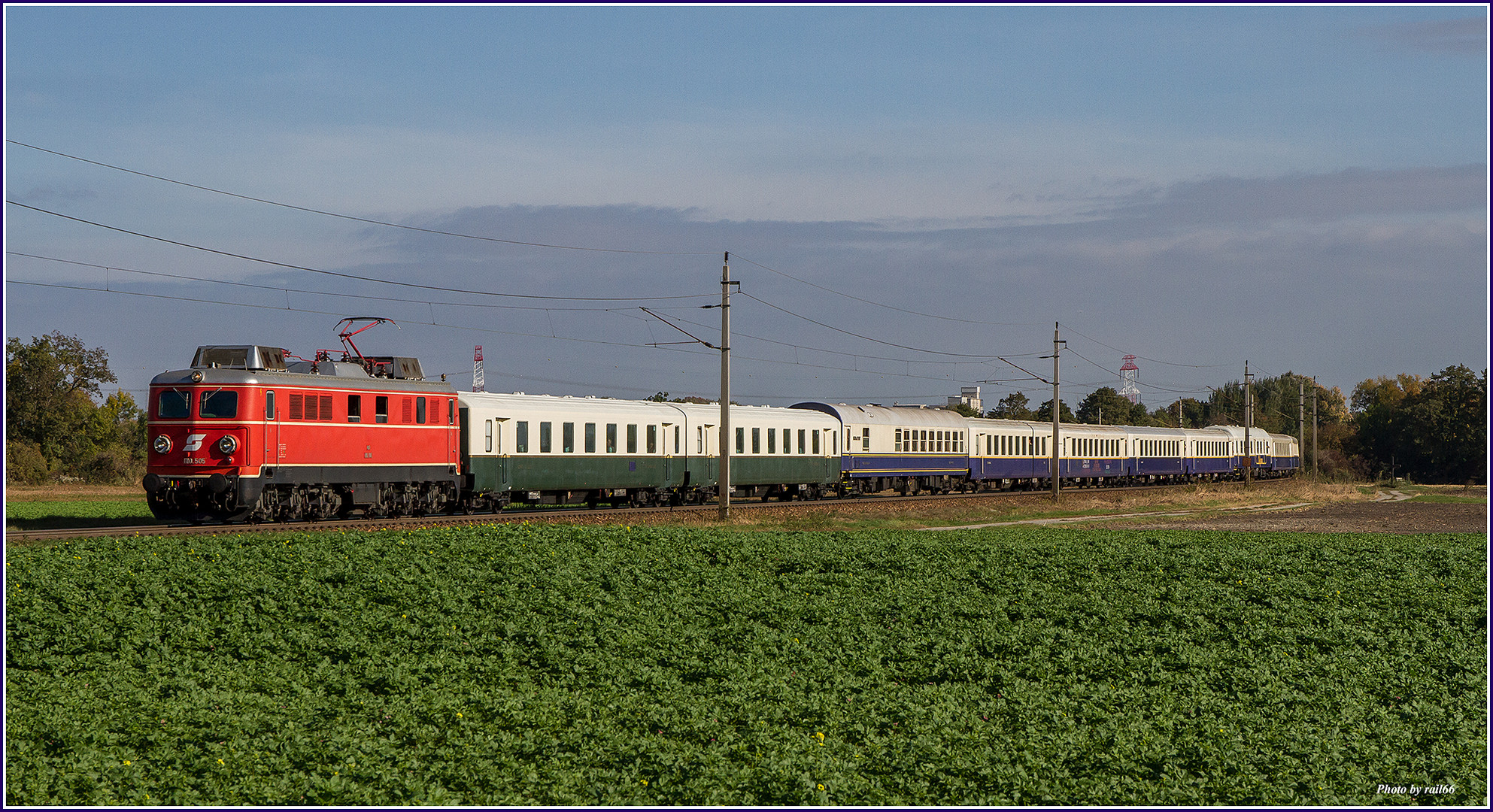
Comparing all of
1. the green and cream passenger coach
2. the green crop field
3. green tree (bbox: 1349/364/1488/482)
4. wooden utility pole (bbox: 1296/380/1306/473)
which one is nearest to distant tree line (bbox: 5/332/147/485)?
the green and cream passenger coach

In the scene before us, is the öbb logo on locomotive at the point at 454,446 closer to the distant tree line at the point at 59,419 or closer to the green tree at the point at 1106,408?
the distant tree line at the point at 59,419

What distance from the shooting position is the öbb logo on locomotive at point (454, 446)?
28.7 metres

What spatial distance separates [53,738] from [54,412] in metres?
67.9

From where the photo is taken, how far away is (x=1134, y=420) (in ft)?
510

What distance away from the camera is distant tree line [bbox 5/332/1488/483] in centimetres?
7031

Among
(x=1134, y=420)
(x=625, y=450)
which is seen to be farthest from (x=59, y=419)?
(x=1134, y=420)

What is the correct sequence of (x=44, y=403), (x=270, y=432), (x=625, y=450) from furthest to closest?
(x=44, y=403), (x=625, y=450), (x=270, y=432)

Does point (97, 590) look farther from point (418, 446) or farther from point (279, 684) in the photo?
point (418, 446)

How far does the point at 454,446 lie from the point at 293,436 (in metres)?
6.12

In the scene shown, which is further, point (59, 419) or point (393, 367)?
point (59, 419)

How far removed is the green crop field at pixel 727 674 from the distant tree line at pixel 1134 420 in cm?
934

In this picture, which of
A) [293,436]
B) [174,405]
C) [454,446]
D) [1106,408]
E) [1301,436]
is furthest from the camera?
[1106,408]

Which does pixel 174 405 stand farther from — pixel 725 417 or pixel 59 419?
pixel 59 419

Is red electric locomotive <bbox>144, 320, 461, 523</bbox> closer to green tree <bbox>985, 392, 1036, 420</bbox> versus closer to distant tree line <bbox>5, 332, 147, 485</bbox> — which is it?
distant tree line <bbox>5, 332, 147, 485</bbox>
